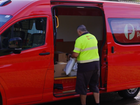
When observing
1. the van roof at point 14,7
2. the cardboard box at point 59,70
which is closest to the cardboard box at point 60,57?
the cardboard box at point 59,70

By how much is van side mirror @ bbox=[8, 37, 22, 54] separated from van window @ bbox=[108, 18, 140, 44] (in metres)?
2.14

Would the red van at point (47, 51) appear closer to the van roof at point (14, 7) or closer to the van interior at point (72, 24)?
the van roof at point (14, 7)

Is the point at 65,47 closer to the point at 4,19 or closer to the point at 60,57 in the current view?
the point at 60,57

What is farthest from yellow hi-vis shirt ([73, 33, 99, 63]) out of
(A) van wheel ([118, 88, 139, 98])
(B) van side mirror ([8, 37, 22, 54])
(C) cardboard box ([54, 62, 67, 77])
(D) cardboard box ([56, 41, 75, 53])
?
(D) cardboard box ([56, 41, 75, 53])

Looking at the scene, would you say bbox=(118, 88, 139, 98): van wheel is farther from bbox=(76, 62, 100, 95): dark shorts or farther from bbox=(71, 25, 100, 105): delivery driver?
bbox=(71, 25, 100, 105): delivery driver

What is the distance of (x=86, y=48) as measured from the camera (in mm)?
4770

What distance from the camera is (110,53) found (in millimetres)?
5250

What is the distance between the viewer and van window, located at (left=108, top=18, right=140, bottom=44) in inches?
212

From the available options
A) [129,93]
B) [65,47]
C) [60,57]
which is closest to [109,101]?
[129,93]

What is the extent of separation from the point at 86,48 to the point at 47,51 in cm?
77

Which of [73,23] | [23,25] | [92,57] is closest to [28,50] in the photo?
[23,25]

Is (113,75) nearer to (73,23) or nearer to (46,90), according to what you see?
(46,90)

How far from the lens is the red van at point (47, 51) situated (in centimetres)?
423

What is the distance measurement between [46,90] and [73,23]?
3.98m
